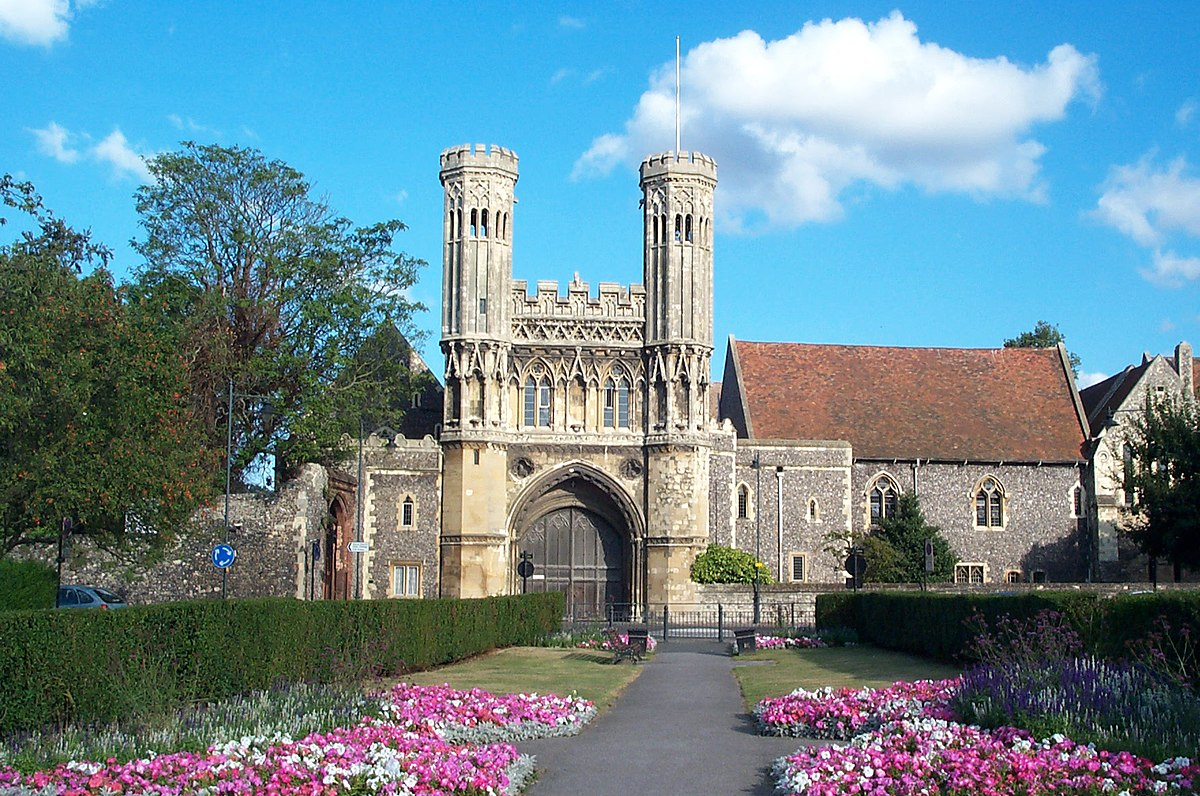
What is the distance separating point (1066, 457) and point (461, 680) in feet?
114

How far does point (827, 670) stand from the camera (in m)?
24.6

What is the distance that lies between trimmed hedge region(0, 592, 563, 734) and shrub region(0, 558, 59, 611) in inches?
341

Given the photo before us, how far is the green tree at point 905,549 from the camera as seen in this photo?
46.2 meters

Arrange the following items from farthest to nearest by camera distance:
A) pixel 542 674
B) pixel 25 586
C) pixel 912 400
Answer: pixel 912 400
pixel 25 586
pixel 542 674

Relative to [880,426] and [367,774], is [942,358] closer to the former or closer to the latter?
[880,426]

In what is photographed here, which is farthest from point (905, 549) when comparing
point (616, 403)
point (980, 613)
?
point (980, 613)

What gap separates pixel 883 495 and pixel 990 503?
4.15 meters

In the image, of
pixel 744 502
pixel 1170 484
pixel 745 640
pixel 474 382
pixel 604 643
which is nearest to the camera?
pixel 604 643

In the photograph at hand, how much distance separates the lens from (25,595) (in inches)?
1100

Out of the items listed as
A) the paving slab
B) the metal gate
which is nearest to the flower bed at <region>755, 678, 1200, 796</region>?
the paving slab

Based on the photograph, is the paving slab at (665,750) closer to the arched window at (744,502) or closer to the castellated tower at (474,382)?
the castellated tower at (474,382)

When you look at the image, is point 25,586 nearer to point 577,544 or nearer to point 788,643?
point 788,643

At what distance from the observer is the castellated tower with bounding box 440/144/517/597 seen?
44.4 metres

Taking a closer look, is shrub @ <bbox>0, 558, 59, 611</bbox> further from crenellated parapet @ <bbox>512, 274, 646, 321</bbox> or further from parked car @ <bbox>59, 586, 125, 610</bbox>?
crenellated parapet @ <bbox>512, 274, 646, 321</bbox>
